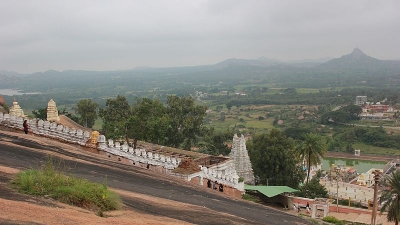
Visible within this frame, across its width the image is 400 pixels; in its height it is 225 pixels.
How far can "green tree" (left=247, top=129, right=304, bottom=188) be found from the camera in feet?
117

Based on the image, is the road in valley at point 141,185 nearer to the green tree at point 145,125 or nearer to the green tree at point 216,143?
the green tree at point 145,125

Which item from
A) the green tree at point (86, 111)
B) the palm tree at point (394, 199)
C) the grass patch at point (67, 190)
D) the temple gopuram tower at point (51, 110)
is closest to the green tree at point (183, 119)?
the temple gopuram tower at point (51, 110)

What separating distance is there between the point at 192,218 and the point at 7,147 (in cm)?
756

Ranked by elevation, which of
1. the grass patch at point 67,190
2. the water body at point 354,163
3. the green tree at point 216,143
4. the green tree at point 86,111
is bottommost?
the water body at point 354,163

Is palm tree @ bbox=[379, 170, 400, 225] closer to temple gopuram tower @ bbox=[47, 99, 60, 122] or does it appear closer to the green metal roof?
the green metal roof

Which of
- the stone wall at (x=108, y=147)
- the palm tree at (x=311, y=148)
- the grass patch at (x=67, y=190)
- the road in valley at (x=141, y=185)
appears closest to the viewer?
the grass patch at (x=67, y=190)

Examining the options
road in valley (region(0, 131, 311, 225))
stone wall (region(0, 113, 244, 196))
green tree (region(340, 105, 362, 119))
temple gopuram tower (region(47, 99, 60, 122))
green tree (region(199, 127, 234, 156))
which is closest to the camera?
road in valley (region(0, 131, 311, 225))

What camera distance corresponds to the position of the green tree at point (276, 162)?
117 ft

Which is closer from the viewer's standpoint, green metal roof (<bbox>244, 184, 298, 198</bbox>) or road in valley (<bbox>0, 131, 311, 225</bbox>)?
road in valley (<bbox>0, 131, 311, 225</bbox>)

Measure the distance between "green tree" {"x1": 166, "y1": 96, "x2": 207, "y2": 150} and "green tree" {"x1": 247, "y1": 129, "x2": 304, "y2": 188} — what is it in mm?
8166

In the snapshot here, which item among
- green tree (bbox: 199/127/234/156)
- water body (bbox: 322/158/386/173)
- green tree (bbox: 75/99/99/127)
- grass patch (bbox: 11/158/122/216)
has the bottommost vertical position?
water body (bbox: 322/158/386/173)

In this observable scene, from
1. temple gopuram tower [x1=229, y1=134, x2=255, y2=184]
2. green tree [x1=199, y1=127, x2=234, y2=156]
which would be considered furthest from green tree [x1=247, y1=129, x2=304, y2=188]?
green tree [x1=199, y1=127, x2=234, y2=156]

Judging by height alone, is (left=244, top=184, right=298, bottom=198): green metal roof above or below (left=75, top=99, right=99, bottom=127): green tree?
below

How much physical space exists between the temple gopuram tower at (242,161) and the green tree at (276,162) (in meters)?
1.64
